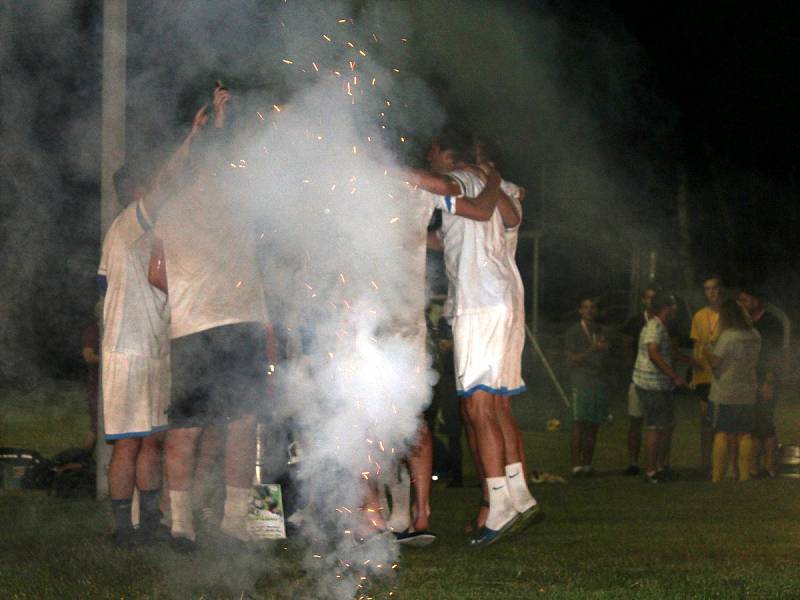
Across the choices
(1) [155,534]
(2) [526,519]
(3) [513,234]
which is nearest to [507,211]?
(3) [513,234]

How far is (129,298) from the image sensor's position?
5.97m

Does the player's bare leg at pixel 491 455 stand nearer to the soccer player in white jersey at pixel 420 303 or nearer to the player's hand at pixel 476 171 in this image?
the soccer player in white jersey at pixel 420 303

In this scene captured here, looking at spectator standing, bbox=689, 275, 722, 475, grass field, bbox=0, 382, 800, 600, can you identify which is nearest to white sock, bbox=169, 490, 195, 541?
grass field, bbox=0, 382, 800, 600

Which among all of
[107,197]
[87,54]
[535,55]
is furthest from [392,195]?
[535,55]

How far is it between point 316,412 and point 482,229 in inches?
50.1

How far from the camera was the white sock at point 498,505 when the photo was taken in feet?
19.1

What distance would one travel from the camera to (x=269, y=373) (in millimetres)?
5859

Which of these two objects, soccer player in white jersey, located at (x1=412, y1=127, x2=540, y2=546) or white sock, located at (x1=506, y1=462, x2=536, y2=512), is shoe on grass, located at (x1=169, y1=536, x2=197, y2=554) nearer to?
soccer player in white jersey, located at (x1=412, y1=127, x2=540, y2=546)

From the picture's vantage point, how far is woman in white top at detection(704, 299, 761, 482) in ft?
32.9

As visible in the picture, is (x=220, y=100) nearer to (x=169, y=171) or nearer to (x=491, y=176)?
(x=169, y=171)

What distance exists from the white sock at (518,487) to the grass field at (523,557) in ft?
0.64

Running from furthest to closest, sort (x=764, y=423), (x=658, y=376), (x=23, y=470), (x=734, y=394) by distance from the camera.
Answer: (x=658, y=376), (x=764, y=423), (x=734, y=394), (x=23, y=470)

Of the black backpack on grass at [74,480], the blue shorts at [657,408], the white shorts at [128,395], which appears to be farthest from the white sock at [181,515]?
the blue shorts at [657,408]

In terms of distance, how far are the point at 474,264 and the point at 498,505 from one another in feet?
3.82
